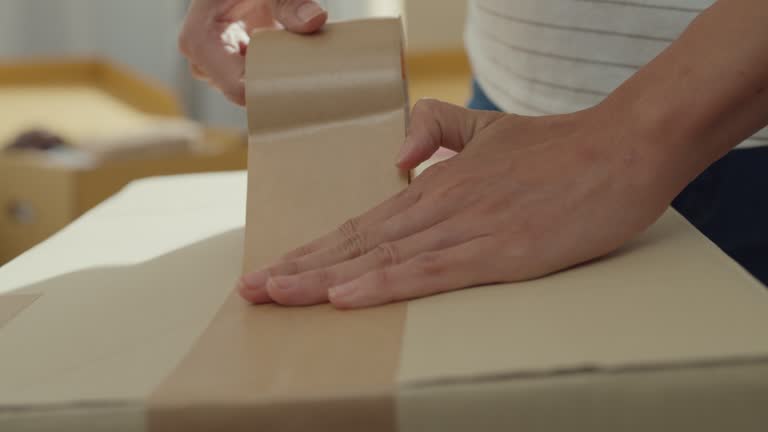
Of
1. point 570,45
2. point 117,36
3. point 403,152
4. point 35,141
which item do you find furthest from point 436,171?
point 117,36

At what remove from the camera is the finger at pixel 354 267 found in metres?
0.58

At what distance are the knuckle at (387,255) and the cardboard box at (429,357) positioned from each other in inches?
1.7

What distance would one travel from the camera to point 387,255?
23.9 inches

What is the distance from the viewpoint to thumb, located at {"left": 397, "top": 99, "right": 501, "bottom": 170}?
0.68 meters

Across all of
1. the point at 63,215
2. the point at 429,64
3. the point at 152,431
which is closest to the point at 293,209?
the point at 152,431

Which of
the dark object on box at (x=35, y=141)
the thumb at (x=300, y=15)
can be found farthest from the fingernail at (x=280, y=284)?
the dark object on box at (x=35, y=141)

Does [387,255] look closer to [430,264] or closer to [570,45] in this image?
[430,264]

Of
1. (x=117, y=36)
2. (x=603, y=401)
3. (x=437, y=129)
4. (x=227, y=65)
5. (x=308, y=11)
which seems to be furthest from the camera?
(x=117, y=36)

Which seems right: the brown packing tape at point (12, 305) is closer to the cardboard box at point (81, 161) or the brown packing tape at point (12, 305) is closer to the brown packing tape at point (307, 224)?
the brown packing tape at point (307, 224)

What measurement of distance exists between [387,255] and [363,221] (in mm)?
49

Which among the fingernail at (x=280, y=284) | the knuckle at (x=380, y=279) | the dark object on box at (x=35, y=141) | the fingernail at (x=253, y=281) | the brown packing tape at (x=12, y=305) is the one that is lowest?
the dark object on box at (x=35, y=141)

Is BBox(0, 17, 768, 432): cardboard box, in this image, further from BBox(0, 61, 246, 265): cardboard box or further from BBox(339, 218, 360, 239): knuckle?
BBox(0, 61, 246, 265): cardboard box

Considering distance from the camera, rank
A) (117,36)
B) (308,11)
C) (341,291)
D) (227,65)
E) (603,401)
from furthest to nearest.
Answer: (117,36) → (227,65) → (308,11) → (341,291) → (603,401)

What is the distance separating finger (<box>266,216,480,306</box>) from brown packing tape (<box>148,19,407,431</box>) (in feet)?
0.04
